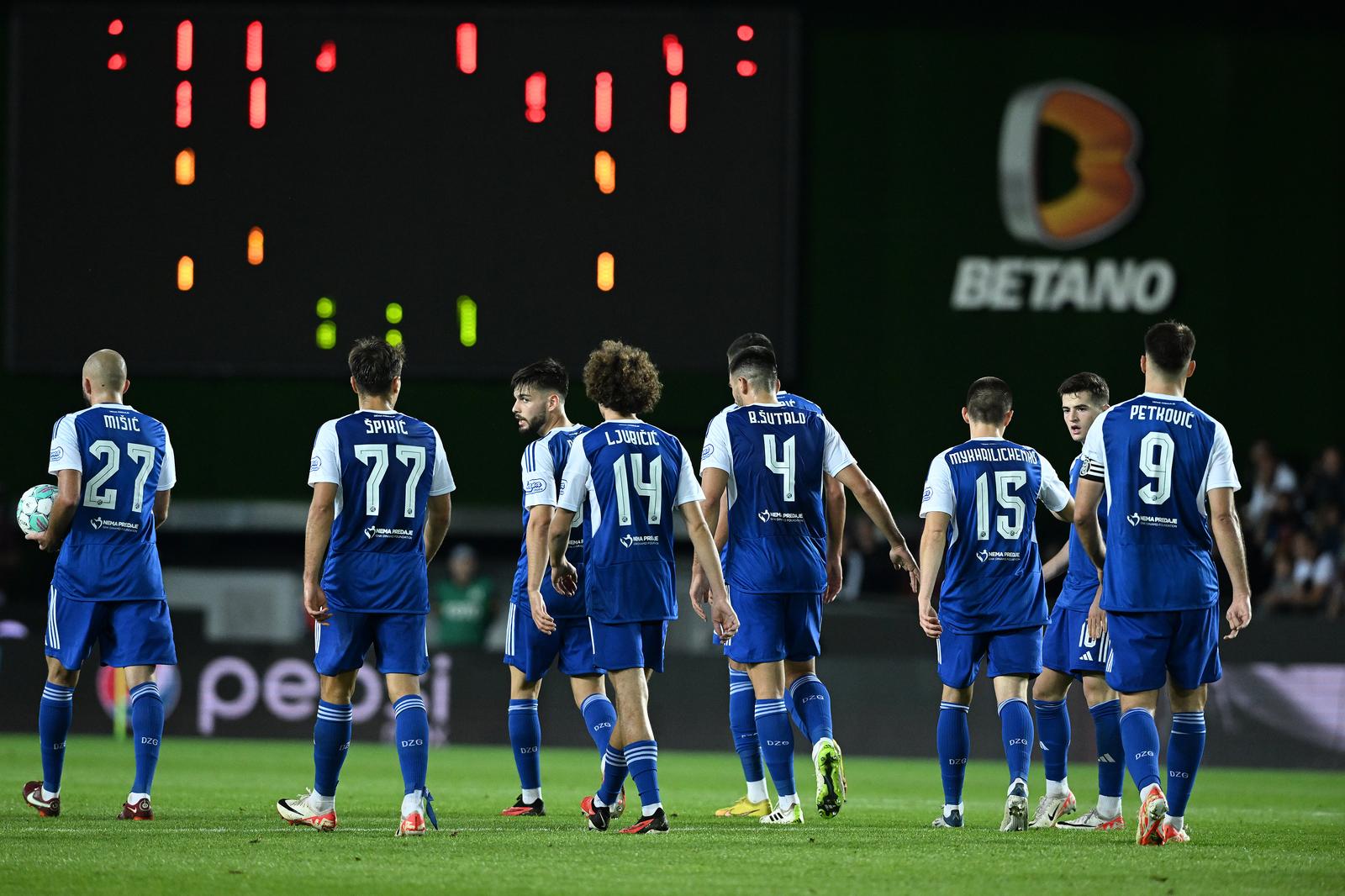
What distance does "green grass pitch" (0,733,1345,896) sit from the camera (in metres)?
5.88

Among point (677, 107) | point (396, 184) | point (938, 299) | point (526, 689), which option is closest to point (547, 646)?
point (526, 689)

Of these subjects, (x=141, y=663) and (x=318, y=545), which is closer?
(x=318, y=545)

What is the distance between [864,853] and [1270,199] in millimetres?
9735

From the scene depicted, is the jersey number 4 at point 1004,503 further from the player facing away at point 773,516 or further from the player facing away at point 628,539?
the player facing away at point 628,539

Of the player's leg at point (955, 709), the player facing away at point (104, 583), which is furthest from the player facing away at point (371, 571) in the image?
the player's leg at point (955, 709)

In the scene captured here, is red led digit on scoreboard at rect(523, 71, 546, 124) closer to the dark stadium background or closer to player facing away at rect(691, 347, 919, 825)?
the dark stadium background

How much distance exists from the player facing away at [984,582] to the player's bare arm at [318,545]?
2.58 metres

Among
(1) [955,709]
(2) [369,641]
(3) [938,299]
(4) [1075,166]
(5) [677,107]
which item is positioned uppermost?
(5) [677,107]

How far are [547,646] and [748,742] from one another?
40.4 inches

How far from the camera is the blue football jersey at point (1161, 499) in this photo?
23.2ft

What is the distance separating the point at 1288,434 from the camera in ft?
49.5

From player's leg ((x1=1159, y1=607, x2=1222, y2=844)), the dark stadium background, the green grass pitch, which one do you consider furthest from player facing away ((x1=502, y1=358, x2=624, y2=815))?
the dark stadium background

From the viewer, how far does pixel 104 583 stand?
787 cm

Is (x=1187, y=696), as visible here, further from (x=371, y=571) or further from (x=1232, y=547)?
(x=371, y=571)
